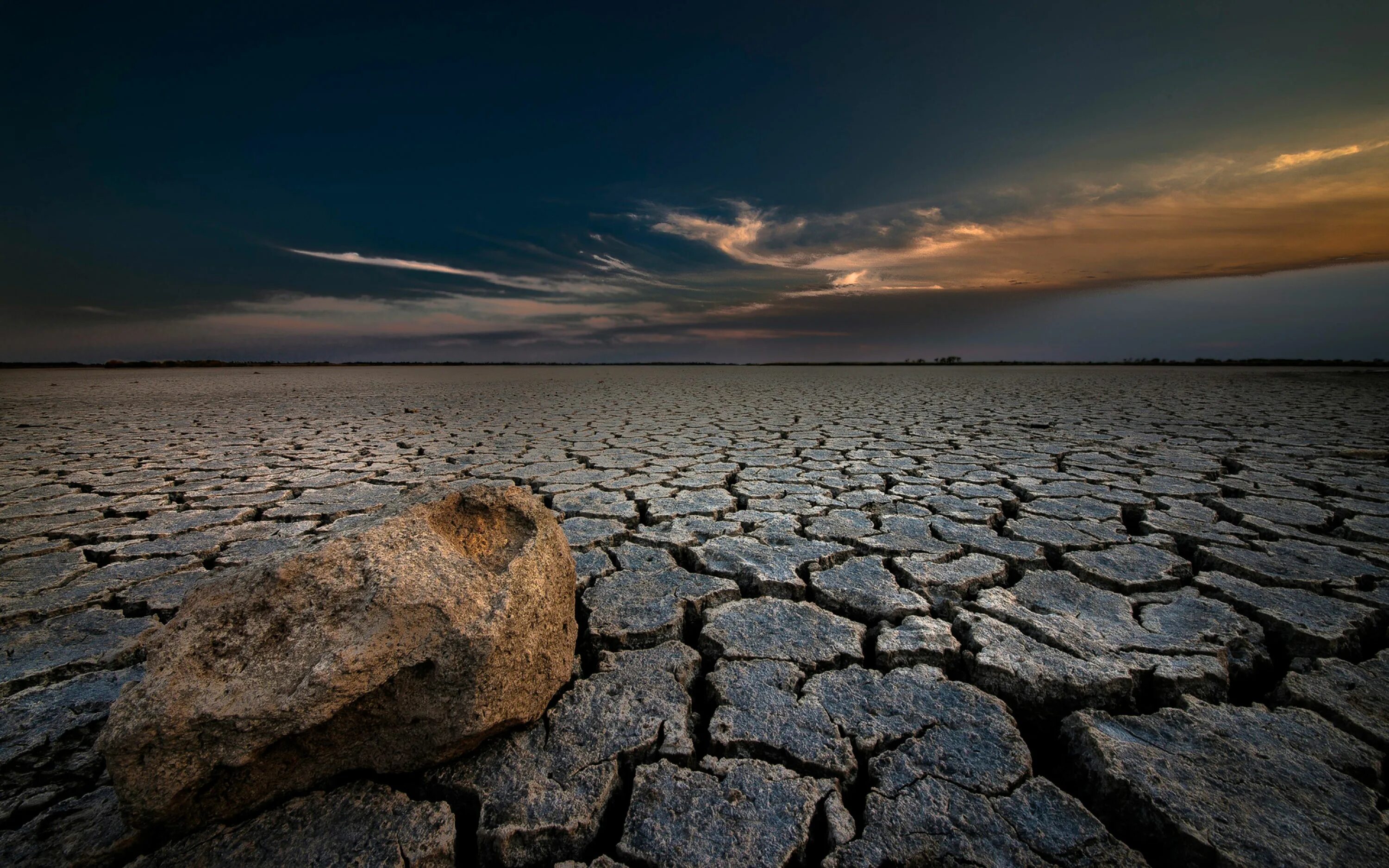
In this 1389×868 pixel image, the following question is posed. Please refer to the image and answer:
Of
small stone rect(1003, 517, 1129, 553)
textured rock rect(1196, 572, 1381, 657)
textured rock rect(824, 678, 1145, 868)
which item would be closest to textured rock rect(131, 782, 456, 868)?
textured rock rect(824, 678, 1145, 868)

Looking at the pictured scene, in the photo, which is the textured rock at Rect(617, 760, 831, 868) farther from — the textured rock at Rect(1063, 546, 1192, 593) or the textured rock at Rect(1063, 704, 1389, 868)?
the textured rock at Rect(1063, 546, 1192, 593)

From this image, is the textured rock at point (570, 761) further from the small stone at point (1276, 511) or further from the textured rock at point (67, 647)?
the small stone at point (1276, 511)

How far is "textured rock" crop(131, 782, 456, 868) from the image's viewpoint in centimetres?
82

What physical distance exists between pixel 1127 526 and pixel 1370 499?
1468mm

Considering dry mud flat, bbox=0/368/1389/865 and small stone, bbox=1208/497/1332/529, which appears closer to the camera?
dry mud flat, bbox=0/368/1389/865

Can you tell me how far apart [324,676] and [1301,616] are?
7.52ft

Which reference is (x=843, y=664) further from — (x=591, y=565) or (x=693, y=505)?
(x=693, y=505)

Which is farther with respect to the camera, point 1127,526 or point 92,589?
point 1127,526

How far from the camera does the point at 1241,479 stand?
3072mm

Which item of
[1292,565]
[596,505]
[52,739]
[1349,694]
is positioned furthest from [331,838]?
[1292,565]

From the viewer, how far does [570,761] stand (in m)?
1.01

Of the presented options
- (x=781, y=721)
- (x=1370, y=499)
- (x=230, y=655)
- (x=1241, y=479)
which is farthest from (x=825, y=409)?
(x=230, y=655)

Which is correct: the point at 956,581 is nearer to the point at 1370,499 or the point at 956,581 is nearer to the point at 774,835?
the point at 774,835

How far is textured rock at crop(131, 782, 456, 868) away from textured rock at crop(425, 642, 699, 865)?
54 mm
